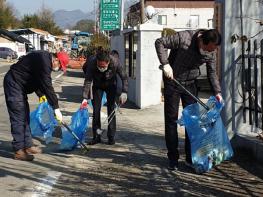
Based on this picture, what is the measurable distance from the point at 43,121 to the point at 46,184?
2.96 m

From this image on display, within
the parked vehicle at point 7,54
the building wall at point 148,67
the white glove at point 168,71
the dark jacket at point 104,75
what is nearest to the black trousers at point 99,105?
the dark jacket at point 104,75

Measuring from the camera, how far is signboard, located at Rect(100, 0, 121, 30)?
19.1m

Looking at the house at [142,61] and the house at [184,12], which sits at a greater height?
the house at [184,12]

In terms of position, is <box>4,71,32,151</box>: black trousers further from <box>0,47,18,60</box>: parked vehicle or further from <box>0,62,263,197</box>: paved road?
<box>0,47,18,60</box>: parked vehicle

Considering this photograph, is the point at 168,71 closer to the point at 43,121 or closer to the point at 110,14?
the point at 43,121

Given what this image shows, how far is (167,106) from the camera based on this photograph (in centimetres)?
691

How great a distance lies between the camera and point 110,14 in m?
→ 19.3

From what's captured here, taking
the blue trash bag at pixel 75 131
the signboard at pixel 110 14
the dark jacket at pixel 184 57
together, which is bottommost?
the blue trash bag at pixel 75 131

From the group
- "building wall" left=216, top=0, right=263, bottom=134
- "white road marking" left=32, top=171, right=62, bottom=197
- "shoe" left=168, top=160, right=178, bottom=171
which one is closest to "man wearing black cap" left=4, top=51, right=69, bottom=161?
"white road marking" left=32, top=171, right=62, bottom=197

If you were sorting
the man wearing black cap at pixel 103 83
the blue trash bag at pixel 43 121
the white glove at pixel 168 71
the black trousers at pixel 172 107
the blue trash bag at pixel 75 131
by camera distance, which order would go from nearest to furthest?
1. the white glove at pixel 168 71
2. the black trousers at pixel 172 107
3. the blue trash bag at pixel 75 131
4. the man wearing black cap at pixel 103 83
5. the blue trash bag at pixel 43 121

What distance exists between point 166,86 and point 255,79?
1.46 m

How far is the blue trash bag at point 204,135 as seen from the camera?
6.64 metres

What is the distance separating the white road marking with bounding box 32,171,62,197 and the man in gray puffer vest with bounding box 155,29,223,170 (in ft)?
4.83

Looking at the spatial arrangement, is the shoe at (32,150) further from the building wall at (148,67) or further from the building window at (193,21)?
the building window at (193,21)
